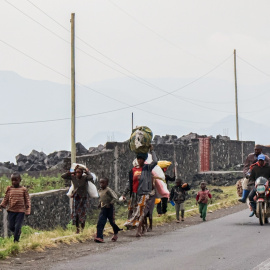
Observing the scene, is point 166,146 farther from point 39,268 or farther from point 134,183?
point 39,268

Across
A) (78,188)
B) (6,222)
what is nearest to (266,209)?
(78,188)

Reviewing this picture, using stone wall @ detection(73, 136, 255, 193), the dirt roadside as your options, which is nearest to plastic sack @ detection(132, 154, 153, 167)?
the dirt roadside

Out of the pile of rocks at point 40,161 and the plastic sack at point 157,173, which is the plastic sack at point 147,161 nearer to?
the plastic sack at point 157,173

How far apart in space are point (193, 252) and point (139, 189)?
4.36m

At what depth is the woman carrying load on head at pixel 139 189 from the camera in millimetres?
18078

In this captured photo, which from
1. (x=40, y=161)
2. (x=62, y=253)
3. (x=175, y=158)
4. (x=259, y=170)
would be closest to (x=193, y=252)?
(x=62, y=253)

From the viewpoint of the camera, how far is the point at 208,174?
4147 cm

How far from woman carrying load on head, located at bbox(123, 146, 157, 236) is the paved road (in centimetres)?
79

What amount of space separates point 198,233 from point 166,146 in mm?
17971

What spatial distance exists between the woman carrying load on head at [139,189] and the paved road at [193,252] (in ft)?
2.58

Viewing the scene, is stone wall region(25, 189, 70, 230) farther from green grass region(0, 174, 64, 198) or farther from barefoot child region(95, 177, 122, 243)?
barefoot child region(95, 177, 122, 243)

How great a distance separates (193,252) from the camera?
13.9m

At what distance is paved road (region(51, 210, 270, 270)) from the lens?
40.0 ft

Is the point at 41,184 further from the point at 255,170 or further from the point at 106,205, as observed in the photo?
the point at 106,205
